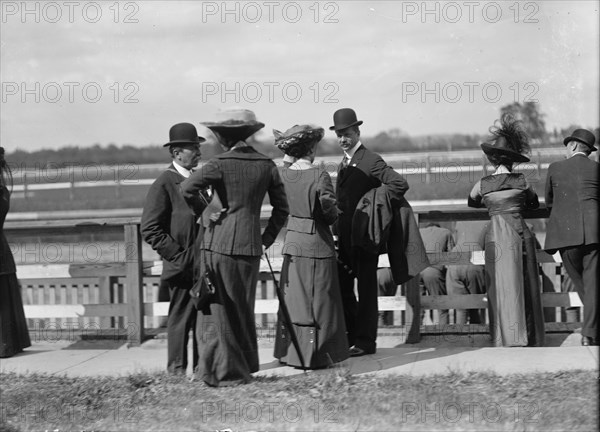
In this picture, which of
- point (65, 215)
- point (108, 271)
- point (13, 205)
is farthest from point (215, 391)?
point (13, 205)

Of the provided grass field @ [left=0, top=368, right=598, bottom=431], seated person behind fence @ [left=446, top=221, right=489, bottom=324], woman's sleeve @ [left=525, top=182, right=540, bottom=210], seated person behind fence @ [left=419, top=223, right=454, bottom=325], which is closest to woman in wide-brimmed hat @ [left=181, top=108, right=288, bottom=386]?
grass field @ [left=0, top=368, right=598, bottom=431]

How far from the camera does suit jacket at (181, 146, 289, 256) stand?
7.11m

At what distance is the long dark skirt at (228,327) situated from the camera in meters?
7.11

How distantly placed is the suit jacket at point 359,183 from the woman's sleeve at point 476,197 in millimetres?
864

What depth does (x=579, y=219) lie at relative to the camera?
28.5 ft

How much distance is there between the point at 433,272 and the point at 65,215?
59.3 feet

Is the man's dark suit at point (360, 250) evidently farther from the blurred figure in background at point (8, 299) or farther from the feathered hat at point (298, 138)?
the blurred figure in background at point (8, 299)

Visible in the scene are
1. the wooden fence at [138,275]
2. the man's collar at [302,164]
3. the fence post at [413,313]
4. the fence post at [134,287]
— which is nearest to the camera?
the man's collar at [302,164]

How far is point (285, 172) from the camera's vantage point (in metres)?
7.92

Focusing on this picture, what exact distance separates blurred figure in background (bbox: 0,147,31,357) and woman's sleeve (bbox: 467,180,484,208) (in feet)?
14.8

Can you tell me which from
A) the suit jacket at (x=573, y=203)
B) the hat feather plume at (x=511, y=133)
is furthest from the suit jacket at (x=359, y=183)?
the suit jacket at (x=573, y=203)

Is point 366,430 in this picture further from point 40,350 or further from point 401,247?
point 40,350

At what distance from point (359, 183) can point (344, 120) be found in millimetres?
594

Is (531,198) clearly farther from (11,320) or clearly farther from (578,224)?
(11,320)
